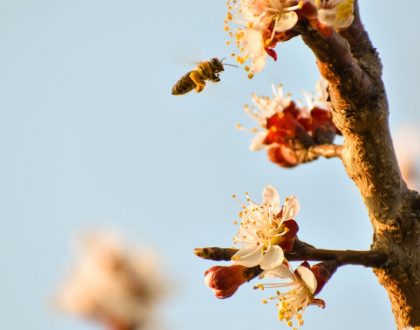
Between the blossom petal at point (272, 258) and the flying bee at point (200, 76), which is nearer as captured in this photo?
the blossom petal at point (272, 258)

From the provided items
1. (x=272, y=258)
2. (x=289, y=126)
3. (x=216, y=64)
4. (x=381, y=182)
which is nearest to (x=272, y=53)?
(x=381, y=182)

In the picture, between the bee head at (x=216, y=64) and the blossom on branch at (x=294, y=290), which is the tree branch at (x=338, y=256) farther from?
the bee head at (x=216, y=64)

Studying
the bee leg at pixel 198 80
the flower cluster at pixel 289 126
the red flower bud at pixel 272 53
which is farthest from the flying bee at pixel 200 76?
the red flower bud at pixel 272 53

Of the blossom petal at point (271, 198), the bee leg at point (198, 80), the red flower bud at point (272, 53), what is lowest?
the blossom petal at point (271, 198)

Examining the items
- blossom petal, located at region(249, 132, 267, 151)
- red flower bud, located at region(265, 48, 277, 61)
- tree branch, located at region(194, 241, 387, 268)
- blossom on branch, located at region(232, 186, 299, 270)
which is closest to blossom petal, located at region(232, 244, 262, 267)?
blossom on branch, located at region(232, 186, 299, 270)

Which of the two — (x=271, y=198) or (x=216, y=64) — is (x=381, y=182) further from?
(x=216, y=64)

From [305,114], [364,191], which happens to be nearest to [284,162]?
[305,114]
